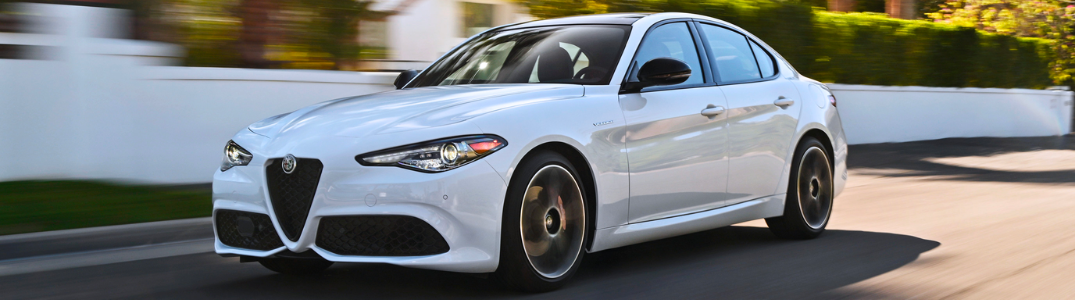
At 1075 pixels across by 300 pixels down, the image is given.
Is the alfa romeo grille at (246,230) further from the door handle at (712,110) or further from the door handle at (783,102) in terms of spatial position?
the door handle at (783,102)

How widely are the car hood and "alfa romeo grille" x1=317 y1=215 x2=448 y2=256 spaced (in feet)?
1.22

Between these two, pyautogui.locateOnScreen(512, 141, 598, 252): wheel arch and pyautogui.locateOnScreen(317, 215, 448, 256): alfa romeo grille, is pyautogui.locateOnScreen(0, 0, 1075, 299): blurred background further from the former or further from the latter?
pyautogui.locateOnScreen(317, 215, 448, 256): alfa romeo grille

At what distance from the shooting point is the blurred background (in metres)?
5.29

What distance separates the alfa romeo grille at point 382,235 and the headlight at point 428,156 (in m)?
0.22

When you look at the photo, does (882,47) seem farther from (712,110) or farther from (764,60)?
(712,110)

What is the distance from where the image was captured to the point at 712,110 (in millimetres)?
5723

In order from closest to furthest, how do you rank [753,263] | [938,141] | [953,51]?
[753,263] < [938,141] < [953,51]

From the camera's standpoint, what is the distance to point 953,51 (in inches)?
850

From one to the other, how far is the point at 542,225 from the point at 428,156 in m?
0.72

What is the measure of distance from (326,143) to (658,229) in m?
1.87

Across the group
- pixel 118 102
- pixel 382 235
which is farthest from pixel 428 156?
pixel 118 102

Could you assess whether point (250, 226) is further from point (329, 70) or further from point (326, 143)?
point (329, 70)

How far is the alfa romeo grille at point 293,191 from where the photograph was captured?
426 cm

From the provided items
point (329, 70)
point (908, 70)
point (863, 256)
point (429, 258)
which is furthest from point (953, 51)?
point (429, 258)
